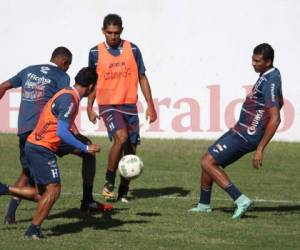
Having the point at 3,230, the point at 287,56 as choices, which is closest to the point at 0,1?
the point at 287,56

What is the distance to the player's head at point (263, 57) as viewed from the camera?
11359 mm

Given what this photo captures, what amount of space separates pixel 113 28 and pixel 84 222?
2930mm

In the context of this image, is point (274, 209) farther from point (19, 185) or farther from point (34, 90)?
point (34, 90)

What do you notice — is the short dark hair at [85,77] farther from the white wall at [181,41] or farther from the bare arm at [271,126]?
the white wall at [181,41]

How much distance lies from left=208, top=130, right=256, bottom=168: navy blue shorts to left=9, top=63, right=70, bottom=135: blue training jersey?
1.90 meters

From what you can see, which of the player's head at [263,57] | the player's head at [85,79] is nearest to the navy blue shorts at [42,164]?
the player's head at [85,79]

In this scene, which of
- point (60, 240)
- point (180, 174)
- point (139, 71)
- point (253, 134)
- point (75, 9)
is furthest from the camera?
point (75, 9)

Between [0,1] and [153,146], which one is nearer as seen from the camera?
[153,146]

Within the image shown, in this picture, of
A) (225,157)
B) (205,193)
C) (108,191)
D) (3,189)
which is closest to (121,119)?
(108,191)

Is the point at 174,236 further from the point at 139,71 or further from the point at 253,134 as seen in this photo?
the point at 139,71

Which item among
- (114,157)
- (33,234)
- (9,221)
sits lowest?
(9,221)

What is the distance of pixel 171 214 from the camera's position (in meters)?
11.7

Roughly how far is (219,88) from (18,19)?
439 centimetres

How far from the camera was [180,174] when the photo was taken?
16.4 meters
